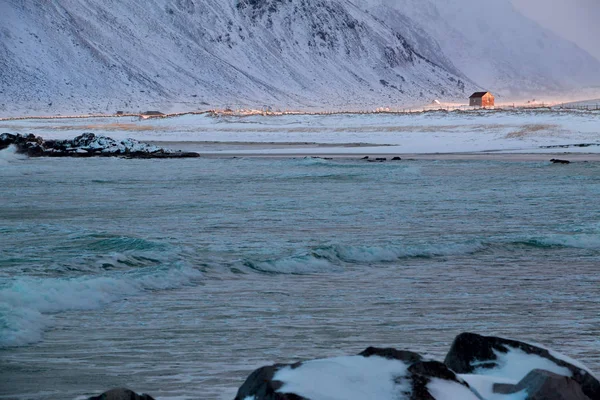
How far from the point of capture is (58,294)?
910cm

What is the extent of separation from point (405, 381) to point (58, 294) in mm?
5545

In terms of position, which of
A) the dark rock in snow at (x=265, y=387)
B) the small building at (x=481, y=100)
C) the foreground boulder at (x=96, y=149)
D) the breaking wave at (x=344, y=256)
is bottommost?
the breaking wave at (x=344, y=256)

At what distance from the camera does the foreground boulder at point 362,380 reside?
4191 mm

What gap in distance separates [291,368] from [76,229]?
10.6 m

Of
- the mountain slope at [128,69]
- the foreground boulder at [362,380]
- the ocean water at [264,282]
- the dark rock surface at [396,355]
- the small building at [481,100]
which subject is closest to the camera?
the foreground boulder at [362,380]

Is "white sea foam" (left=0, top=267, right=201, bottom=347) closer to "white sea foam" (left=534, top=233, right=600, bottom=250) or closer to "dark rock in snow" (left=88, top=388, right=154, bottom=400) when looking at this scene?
"dark rock in snow" (left=88, top=388, right=154, bottom=400)

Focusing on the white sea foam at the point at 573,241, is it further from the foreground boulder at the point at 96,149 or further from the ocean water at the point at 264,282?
the foreground boulder at the point at 96,149

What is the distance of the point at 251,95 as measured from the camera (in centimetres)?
18038

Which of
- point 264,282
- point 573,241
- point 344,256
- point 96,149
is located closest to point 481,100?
point 96,149

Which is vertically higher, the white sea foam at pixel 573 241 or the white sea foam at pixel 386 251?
the white sea foam at pixel 573 241

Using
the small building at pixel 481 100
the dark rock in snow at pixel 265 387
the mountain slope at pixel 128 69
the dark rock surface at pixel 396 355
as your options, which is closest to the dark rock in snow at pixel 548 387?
the dark rock surface at pixel 396 355

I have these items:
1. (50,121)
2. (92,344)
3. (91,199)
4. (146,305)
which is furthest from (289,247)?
(50,121)

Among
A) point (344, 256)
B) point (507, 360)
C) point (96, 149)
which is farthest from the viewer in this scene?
point (96, 149)

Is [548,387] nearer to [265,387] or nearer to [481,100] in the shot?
[265,387]
